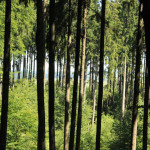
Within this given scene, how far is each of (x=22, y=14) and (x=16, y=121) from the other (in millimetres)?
7570

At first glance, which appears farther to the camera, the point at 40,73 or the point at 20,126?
the point at 20,126

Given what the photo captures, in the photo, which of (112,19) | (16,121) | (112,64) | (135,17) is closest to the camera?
(16,121)

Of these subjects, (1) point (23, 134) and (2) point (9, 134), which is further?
(1) point (23, 134)

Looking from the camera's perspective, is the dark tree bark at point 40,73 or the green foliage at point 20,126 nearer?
the dark tree bark at point 40,73

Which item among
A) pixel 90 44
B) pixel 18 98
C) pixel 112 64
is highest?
pixel 90 44

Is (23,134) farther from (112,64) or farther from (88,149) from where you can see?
(112,64)

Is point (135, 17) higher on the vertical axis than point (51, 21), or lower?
higher

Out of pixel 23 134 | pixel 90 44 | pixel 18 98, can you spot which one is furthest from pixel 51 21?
pixel 90 44

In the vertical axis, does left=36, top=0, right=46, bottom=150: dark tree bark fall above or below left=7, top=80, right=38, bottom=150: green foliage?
above

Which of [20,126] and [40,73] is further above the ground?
[40,73]

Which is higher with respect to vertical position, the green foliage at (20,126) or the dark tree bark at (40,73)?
the dark tree bark at (40,73)

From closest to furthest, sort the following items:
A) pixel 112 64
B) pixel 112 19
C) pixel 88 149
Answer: pixel 88 149 < pixel 112 19 < pixel 112 64

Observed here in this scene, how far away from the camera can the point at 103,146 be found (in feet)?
54.1

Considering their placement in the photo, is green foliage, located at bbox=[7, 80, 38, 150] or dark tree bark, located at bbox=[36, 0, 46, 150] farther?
green foliage, located at bbox=[7, 80, 38, 150]
